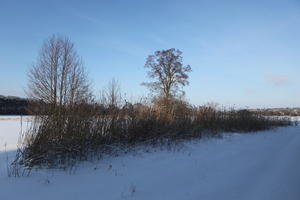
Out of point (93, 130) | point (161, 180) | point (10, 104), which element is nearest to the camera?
point (161, 180)

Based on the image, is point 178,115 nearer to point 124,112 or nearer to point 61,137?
point 124,112

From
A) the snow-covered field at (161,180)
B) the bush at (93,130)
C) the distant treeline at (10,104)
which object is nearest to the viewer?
the snow-covered field at (161,180)

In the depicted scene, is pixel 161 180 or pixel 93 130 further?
pixel 93 130

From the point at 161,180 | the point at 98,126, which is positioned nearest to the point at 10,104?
the point at 98,126

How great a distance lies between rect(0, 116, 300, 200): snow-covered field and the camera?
245 cm

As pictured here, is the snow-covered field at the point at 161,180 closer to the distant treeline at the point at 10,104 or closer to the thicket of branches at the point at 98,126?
the thicket of branches at the point at 98,126

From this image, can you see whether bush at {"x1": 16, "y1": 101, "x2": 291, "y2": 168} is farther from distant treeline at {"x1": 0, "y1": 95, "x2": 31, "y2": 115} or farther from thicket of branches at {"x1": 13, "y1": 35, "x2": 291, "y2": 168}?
distant treeline at {"x1": 0, "y1": 95, "x2": 31, "y2": 115}

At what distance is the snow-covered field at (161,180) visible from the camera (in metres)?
2.45

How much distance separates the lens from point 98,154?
13.2ft

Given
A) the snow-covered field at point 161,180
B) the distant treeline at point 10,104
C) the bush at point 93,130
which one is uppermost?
the distant treeline at point 10,104

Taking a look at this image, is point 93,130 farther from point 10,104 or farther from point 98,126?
point 10,104

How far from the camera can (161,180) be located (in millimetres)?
2994

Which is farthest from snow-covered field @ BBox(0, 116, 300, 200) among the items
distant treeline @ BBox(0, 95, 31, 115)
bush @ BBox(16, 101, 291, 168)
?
distant treeline @ BBox(0, 95, 31, 115)

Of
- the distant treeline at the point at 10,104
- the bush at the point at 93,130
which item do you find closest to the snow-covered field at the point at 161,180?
the bush at the point at 93,130
